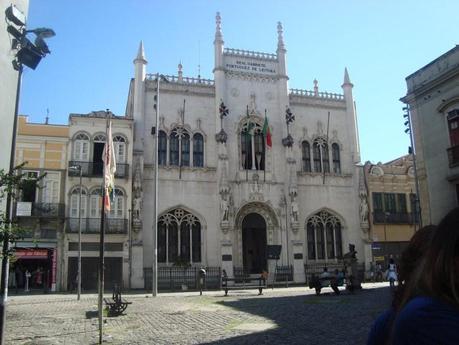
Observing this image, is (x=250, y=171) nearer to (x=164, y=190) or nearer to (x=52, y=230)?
(x=164, y=190)

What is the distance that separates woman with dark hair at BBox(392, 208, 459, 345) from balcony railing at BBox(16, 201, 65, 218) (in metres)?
33.4

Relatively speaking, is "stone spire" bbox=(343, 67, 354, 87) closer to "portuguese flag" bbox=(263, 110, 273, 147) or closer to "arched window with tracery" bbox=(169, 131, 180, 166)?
"portuguese flag" bbox=(263, 110, 273, 147)

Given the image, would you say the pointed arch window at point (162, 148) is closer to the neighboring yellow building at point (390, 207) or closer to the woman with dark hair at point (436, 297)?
the neighboring yellow building at point (390, 207)

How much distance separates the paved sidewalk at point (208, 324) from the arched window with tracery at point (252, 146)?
66.8 feet

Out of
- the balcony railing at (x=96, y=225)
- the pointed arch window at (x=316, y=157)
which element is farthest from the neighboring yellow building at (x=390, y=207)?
the balcony railing at (x=96, y=225)

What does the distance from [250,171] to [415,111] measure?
55.6 ft

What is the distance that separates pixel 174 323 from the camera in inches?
577

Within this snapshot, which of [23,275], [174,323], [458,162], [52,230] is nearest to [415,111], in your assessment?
[458,162]

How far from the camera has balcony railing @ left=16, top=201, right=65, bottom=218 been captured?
32.2 metres

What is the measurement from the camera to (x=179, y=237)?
120ft

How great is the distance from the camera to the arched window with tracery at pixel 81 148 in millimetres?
34906

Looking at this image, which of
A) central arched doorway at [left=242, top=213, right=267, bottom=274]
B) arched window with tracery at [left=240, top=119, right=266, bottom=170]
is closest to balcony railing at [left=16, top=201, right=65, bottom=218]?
central arched doorway at [left=242, top=213, right=267, bottom=274]

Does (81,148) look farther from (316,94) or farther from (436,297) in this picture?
(436,297)

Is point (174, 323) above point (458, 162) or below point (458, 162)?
below
